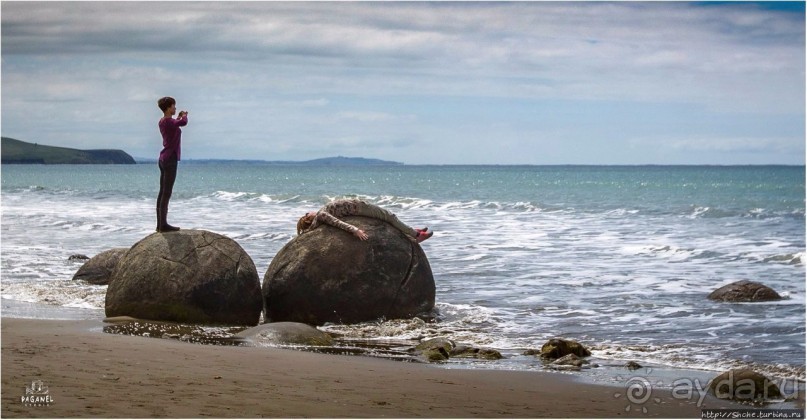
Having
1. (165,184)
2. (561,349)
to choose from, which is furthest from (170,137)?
(561,349)

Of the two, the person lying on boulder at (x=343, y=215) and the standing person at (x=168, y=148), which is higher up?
the standing person at (x=168, y=148)

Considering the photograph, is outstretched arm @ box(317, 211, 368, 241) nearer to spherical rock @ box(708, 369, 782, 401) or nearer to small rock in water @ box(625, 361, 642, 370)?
small rock in water @ box(625, 361, 642, 370)

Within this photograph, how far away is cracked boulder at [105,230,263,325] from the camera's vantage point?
37.7 ft

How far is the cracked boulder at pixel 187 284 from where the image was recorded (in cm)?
1150

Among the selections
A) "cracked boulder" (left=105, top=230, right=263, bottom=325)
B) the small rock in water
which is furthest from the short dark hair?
the small rock in water

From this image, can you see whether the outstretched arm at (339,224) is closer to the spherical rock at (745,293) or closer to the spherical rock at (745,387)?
the spherical rock at (745,387)

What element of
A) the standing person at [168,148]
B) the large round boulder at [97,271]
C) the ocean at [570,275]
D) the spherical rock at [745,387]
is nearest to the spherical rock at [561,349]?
the ocean at [570,275]

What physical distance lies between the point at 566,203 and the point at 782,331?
33.3m

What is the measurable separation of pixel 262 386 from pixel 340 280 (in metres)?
4.02

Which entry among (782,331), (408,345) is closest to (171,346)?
(408,345)

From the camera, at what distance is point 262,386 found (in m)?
8.03

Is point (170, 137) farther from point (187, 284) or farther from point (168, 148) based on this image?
point (187, 284)

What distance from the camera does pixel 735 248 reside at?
21.5 meters

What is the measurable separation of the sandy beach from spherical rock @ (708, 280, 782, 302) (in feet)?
17.8
